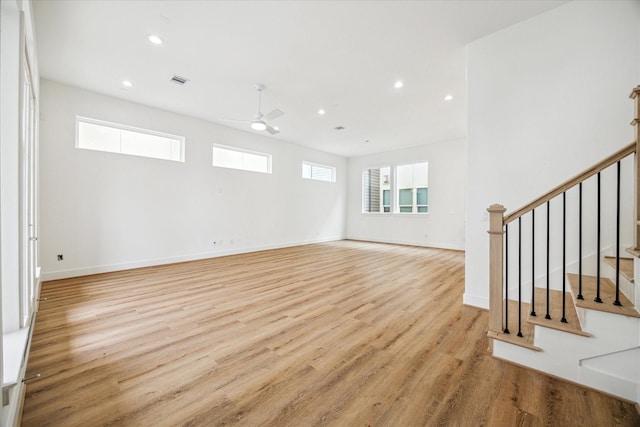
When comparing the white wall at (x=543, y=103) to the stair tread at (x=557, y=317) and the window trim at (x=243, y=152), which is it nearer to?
the stair tread at (x=557, y=317)

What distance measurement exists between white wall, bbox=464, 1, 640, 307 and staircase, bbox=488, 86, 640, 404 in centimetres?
24

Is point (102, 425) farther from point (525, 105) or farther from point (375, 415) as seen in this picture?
point (525, 105)

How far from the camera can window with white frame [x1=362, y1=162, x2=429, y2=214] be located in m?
8.24

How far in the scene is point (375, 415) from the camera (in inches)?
59.0

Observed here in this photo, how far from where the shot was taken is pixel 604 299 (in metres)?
1.84

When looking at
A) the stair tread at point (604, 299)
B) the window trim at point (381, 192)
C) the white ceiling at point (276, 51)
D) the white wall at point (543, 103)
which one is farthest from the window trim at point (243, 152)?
the stair tread at point (604, 299)

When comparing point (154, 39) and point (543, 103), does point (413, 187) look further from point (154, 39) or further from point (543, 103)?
point (154, 39)

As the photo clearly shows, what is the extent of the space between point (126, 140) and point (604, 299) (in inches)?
267

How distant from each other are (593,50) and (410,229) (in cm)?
624

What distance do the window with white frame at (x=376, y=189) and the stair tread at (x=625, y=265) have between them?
6772mm

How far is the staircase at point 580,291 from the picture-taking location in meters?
1.66

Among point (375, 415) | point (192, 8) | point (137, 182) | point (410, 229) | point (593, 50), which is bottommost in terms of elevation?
point (375, 415)

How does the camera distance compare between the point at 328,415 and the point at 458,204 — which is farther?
the point at 458,204

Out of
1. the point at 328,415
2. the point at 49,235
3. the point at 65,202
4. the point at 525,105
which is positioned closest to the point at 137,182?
the point at 65,202
